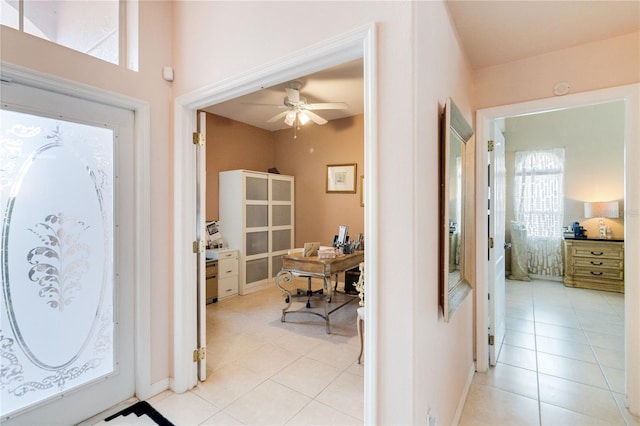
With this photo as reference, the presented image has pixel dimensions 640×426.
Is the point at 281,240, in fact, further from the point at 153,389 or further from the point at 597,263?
the point at 597,263

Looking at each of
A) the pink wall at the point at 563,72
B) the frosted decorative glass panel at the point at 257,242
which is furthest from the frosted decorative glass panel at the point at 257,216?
the pink wall at the point at 563,72

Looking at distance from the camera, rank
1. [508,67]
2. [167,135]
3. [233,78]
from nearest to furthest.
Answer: [233,78] → [167,135] → [508,67]

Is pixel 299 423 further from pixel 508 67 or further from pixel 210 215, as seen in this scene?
pixel 210 215

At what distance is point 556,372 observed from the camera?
2.44 metres

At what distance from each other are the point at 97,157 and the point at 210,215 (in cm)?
296

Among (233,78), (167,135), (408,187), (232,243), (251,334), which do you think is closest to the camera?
(408,187)

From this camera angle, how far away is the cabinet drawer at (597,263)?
15.0ft

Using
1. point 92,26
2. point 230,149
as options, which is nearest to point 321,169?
point 230,149

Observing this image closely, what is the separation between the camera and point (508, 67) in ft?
7.63

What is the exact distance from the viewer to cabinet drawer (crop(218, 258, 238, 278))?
433 centimetres

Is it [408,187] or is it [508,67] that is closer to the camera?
[408,187]

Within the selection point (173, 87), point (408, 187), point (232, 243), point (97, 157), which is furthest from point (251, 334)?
point (408, 187)

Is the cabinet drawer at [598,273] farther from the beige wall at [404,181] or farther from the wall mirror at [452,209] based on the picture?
the beige wall at [404,181]

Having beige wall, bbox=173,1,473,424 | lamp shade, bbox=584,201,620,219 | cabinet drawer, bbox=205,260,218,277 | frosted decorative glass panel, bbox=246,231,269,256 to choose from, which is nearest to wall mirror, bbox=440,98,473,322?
beige wall, bbox=173,1,473,424
